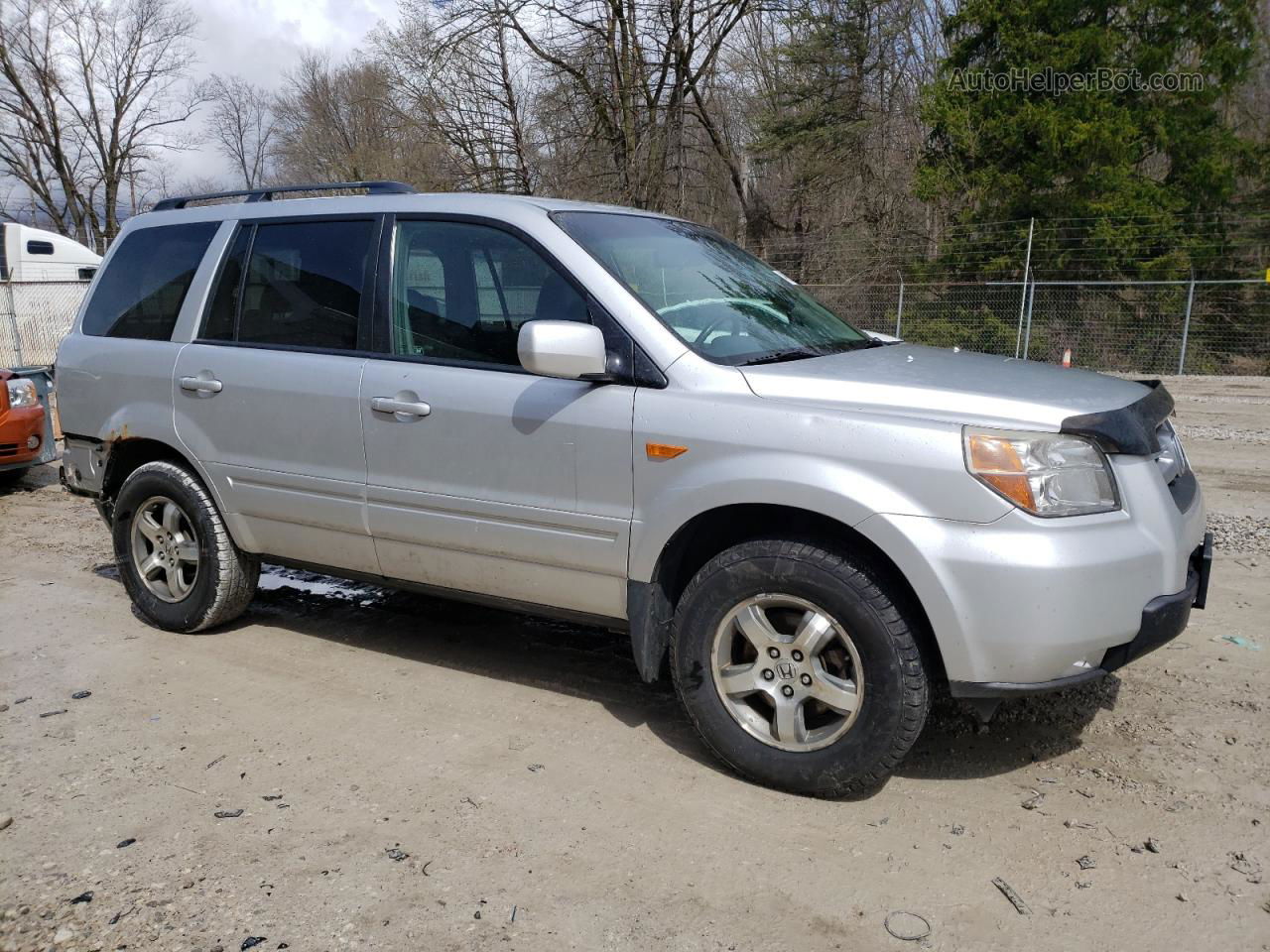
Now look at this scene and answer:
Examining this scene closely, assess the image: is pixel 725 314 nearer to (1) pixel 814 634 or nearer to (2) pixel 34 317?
(1) pixel 814 634

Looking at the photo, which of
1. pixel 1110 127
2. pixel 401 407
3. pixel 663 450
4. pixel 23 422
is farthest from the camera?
pixel 1110 127

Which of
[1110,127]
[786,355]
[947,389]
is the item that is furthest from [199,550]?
[1110,127]

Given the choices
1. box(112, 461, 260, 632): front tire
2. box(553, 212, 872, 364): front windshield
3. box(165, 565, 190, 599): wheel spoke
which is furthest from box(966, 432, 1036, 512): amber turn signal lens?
box(165, 565, 190, 599): wheel spoke

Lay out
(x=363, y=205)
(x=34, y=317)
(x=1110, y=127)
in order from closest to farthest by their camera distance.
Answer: (x=363, y=205) → (x=34, y=317) → (x=1110, y=127)

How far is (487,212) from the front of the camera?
4.10m

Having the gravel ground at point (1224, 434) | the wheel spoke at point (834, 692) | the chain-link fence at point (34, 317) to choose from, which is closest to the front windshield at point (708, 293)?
the wheel spoke at point (834, 692)

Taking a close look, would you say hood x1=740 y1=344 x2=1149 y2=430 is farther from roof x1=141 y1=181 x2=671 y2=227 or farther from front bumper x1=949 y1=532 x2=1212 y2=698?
roof x1=141 y1=181 x2=671 y2=227

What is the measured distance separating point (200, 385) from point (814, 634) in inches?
121

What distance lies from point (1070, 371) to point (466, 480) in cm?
233

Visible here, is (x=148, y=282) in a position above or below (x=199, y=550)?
above

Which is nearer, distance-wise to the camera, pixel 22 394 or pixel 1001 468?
pixel 1001 468

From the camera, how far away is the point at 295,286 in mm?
4582

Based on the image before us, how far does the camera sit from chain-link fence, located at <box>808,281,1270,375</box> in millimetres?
18656

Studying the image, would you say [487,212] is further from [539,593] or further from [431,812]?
[431,812]
